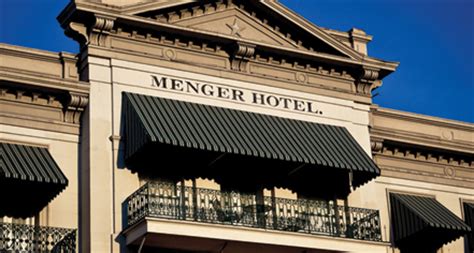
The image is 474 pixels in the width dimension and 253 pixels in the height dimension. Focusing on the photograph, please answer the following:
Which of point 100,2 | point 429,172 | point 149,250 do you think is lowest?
point 149,250

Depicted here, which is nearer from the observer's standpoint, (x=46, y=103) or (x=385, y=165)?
(x=46, y=103)

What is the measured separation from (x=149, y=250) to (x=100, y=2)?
271 inches

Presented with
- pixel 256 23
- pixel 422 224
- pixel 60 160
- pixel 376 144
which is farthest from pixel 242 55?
pixel 422 224

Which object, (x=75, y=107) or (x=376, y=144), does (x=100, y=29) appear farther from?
(x=376, y=144)

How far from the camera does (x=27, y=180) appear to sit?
27016mm

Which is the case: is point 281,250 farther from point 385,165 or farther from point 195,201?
point 385,165

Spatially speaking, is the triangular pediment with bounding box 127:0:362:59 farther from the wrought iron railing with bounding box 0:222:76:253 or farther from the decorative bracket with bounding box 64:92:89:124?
the wrought iron railing with bounding box 0:222:76:253

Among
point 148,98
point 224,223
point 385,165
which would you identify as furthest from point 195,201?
point 385,165

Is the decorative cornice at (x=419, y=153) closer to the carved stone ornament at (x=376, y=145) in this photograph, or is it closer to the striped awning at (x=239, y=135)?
the carved stone ornament at (x=376, y=145)

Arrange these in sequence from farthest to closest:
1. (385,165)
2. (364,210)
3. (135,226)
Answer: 1. (385,165)
2. (364,210)
3. (135,226)

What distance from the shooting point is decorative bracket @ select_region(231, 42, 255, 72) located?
3155 cm

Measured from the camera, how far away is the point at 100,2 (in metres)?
30.2

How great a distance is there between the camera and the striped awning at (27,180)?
27.1 meters

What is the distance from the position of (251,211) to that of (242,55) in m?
4.70
